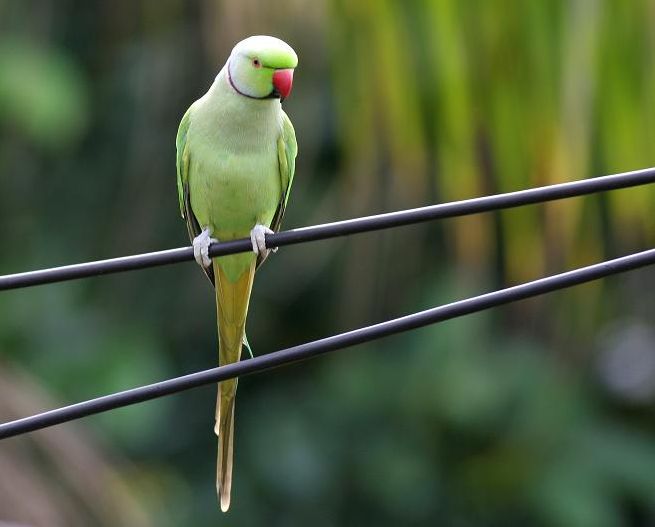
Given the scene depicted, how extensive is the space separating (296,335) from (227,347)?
15.9 feet

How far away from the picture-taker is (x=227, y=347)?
163 inches

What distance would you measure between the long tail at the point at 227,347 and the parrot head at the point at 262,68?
54 centimetres

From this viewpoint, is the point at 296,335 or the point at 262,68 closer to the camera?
the point at 262,68

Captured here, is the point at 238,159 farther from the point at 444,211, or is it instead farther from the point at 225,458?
the point at 444,211

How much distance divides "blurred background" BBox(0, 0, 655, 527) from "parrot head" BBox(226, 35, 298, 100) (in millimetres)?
1650

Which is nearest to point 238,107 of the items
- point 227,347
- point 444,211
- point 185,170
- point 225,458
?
point 185,170

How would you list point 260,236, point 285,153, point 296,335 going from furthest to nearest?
point 296,335, point 285,153, point 260,236

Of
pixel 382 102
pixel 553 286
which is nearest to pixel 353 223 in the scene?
pixel 553 286

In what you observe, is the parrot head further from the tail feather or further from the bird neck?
the tail feather

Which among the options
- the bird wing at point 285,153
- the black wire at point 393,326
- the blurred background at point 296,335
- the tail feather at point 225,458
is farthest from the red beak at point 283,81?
the blurred background at point 296,335

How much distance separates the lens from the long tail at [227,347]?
385 cm

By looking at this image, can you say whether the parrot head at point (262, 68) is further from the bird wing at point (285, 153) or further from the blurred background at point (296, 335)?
the blurred background at point (296, 335)

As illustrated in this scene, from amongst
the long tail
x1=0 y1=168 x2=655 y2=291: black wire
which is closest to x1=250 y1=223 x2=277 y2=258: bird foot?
the long tail

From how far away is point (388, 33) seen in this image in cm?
453
